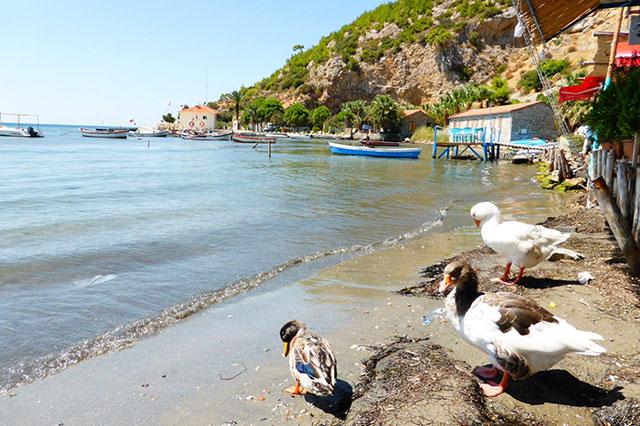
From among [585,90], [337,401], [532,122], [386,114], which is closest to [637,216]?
[337,401]

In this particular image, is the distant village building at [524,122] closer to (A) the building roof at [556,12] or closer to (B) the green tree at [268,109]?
(A) the building roof at [556,12]

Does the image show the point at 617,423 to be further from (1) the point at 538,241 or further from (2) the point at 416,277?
(2) the point at 416,277

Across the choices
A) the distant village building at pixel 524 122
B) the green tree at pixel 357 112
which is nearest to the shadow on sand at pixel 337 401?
the distant village building at pixel 524 122

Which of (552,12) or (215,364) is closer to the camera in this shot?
(215,364)

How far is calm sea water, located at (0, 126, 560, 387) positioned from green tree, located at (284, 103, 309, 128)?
104 m

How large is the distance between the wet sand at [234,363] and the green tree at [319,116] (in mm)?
125448

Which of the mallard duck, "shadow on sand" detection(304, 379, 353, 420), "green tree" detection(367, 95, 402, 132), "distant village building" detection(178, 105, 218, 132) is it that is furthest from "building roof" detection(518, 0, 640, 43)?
"distant village building" detection(178, 105, 218, 132)

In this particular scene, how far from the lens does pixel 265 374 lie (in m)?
5.24

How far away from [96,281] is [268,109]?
418 ft

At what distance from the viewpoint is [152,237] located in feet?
45.7

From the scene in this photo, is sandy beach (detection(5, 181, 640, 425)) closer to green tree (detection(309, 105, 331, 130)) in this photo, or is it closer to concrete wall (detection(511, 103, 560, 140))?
concrete wall (detection(511, 103, 560, 140))

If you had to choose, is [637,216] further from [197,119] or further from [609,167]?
[197,119]

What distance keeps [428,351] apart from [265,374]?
5.72 feet

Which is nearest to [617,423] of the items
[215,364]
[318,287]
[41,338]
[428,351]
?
[428,351]
